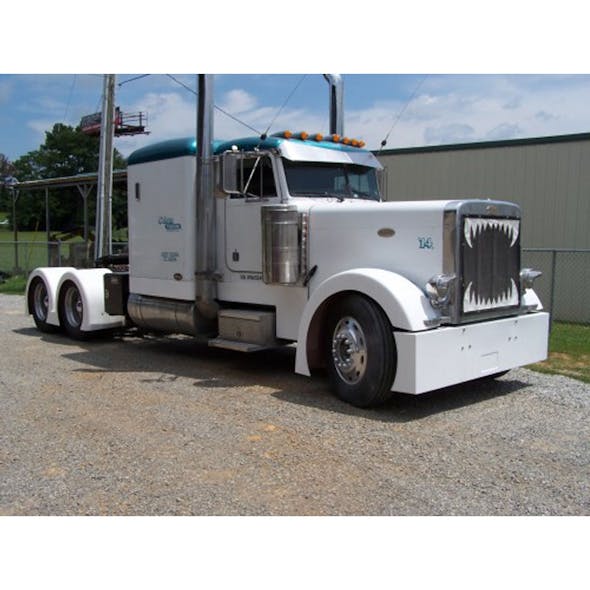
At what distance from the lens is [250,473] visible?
477 centimetres

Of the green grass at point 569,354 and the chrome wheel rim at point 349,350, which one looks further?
the green grass at point 569,354

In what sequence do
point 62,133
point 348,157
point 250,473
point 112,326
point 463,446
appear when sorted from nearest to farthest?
point 250,473 < point 463,446 < point 348,157 < point 112,326 < point 62,133

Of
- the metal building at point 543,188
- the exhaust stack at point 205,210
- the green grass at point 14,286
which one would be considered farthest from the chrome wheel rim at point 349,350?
the green grass at point 14,286

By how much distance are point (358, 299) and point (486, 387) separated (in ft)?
6.73

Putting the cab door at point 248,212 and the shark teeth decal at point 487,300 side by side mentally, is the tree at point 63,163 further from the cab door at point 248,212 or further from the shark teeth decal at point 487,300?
the shark teeth decal at point 487,300

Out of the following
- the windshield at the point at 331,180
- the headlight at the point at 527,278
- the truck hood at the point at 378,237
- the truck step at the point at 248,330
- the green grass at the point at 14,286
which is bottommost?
the green grass at the point at 14,286

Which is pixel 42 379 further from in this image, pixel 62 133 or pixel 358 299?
pixel 62 133

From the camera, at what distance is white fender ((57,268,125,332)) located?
1045cm

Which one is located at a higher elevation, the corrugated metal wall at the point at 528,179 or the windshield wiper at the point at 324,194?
the corrugated metal wall at the point at 528,179

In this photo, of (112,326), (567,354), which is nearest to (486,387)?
(567,354)

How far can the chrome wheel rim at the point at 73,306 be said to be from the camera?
36.2 feet

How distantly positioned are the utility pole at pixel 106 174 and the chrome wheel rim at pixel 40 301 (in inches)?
213

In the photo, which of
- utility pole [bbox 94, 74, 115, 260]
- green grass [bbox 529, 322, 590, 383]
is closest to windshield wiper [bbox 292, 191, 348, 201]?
green grass [bbox 529, 322, 590, 383]

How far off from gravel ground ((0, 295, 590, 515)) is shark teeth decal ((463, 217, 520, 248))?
1.65m
